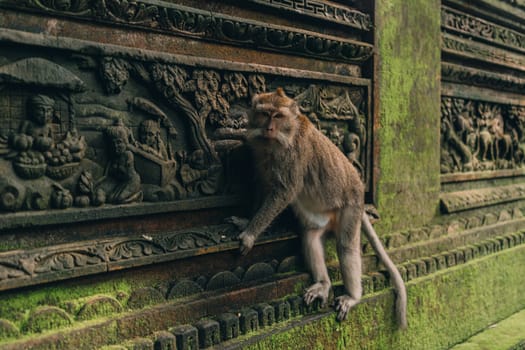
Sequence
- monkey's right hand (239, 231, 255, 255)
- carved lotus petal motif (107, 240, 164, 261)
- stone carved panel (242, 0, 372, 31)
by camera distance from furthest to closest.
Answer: stone carved panel (242, 0, 372, 31) → monkey's right hand (239, 231, 255, 255) → carved lotus petal motif (107, 240, 164, 261)

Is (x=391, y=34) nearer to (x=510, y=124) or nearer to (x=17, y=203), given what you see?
(x=510, y=124)

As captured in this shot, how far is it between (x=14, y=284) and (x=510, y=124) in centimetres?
631

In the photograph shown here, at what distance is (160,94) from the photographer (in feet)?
10.0

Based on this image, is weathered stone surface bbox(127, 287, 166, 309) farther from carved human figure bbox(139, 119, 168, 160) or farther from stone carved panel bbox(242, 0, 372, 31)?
stone carved panel bbox(242, 0, 372, 31)

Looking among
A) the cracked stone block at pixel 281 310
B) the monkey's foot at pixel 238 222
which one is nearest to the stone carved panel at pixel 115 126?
the monkey's foot at pixel 238 222

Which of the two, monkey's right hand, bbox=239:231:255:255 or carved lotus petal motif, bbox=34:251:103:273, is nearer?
carved lotus petal motif, bbox=34:251:103:273

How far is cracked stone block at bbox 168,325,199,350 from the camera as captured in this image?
9.50ft

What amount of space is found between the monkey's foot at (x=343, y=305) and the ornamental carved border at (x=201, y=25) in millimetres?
1933

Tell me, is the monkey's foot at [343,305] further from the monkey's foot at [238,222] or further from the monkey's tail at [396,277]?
the monkey's foot at [238,222]

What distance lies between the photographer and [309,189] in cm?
367

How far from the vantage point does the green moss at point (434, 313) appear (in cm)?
367

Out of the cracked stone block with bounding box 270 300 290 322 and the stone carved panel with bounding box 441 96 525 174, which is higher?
the stone carved panel with bounding box 441 96 525 174

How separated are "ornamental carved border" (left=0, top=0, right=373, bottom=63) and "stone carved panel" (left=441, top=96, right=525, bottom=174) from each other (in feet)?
6.12

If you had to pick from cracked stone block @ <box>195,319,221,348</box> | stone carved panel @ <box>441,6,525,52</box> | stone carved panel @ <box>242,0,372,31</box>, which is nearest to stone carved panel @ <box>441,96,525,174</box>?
stone carved panel @ <box>441,6,525,52</box>
